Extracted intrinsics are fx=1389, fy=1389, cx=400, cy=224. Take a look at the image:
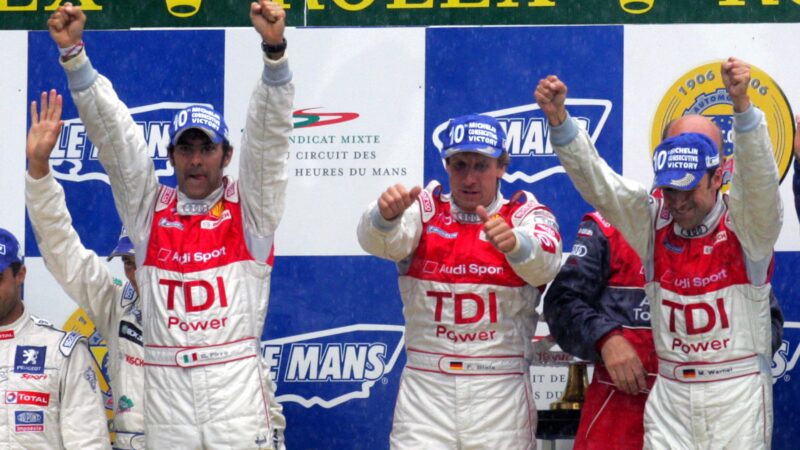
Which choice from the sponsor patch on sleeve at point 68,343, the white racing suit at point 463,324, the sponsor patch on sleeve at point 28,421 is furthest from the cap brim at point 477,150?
the sponsor patch on sleeve at point 28,421

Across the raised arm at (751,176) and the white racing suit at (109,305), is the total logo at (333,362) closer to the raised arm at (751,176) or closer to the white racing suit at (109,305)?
the white racing suit at (109,305)

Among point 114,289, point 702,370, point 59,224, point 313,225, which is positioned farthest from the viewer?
point 313,225

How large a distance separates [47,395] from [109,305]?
455 mm

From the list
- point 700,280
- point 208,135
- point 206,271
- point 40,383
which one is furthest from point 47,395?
point 700,280

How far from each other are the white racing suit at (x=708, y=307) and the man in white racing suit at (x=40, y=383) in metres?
1.76

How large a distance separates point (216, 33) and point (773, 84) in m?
2.13

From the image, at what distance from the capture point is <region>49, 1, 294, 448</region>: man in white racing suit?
418 cm

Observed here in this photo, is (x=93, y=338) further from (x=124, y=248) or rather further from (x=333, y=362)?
(x=333, y=362)

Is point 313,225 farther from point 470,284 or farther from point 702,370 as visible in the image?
point 702,370

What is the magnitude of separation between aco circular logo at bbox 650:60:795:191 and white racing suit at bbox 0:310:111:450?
7.35ft

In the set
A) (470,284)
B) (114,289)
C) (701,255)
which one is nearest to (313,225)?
(114,289)

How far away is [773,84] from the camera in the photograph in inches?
203

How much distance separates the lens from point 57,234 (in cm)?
460

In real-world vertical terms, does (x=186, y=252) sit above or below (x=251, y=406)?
above
